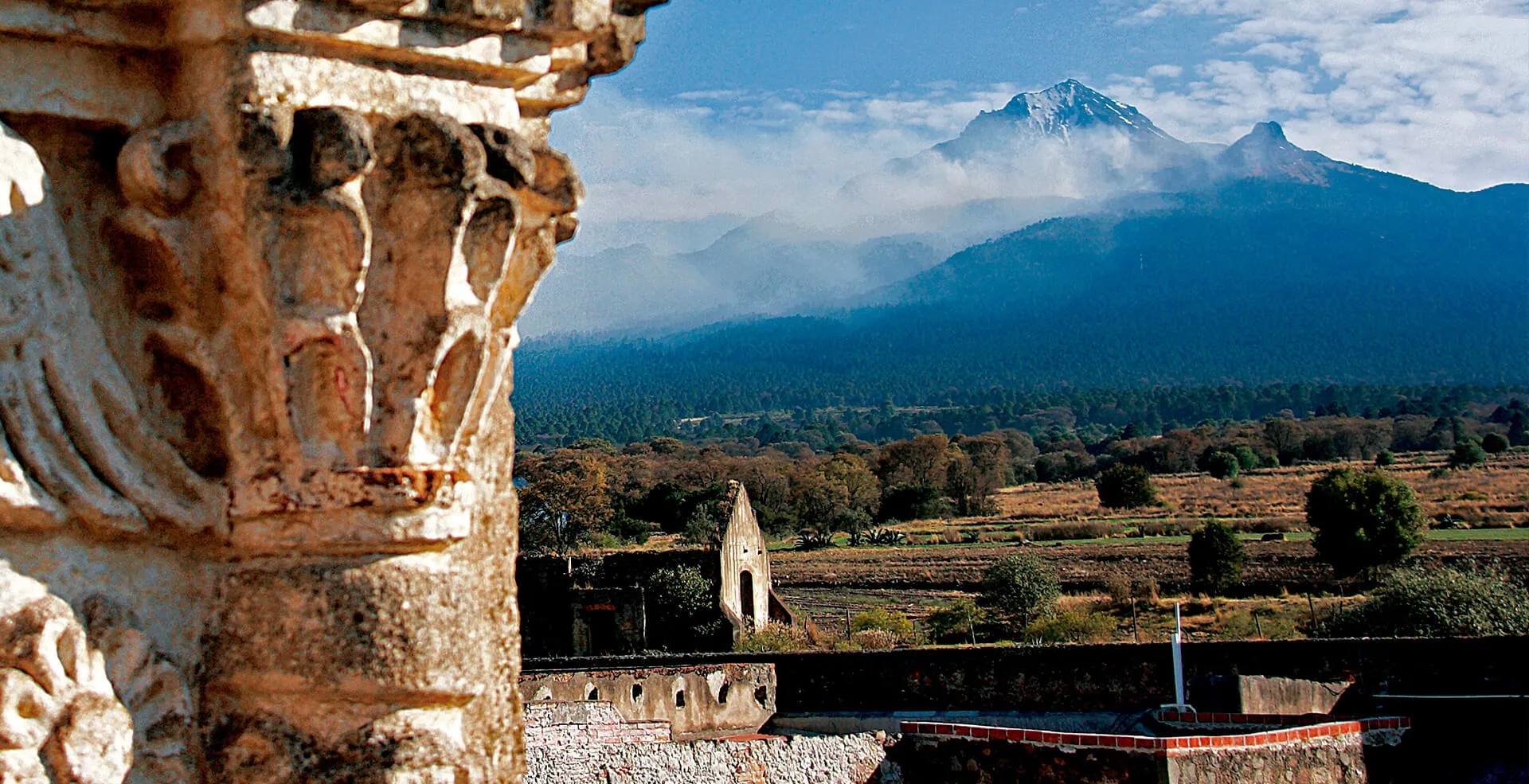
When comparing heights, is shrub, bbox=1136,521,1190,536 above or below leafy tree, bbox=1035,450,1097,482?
below

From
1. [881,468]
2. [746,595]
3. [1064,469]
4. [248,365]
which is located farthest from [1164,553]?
[248,365]

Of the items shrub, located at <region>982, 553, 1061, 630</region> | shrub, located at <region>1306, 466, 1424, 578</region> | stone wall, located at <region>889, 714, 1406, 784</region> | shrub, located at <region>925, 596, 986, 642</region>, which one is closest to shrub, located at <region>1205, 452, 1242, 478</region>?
shrub, located at <region>1306, 466, 1424, 578</region>

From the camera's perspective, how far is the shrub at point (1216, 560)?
40969 millimetres

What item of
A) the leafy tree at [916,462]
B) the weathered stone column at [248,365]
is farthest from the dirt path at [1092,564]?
the weathered stone column at [248,365]

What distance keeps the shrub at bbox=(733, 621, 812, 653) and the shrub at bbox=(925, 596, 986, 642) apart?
3.61 m

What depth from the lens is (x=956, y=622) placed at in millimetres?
37312

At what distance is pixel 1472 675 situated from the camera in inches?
656

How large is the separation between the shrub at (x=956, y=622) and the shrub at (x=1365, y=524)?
947 cm

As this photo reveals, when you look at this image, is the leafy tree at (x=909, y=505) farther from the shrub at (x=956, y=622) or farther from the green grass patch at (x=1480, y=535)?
the shrub at (x=956, y=622)

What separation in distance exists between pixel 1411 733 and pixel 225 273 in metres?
13.5

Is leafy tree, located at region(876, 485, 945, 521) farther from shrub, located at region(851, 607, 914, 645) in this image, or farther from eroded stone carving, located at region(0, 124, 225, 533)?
eroded stone carving, located at region(0, 124, 225, 533)

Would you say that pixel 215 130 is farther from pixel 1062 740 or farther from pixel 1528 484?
pixel 1528 484

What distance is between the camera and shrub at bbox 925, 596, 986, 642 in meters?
35.6

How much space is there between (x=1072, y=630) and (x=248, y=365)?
30.9 meters
